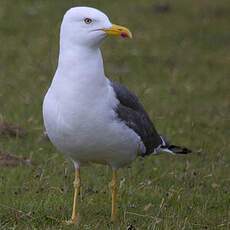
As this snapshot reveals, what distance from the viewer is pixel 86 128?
6.86 meters

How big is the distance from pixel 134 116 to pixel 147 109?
4692 millimetres

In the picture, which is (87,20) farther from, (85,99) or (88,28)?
(85,99)

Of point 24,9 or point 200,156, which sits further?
point 24,9

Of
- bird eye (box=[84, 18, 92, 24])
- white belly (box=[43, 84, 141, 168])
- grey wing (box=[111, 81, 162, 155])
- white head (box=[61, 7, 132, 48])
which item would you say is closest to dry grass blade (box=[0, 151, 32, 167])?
grey wing (box=[111, 81, 162, 155])

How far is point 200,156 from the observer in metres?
10.3

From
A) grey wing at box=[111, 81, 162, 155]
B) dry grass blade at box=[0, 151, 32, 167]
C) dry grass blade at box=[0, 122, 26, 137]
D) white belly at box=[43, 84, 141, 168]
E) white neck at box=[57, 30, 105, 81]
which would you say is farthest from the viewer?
dry grass blade at box=[0, 122, 26, 137]

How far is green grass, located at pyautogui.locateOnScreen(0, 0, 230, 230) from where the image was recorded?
7734mm

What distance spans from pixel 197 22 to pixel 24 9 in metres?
3.42

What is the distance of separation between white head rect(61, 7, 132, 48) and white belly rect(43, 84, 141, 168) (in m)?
0.44

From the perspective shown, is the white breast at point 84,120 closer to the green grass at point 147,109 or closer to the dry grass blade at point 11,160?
the green grass at point 147,109

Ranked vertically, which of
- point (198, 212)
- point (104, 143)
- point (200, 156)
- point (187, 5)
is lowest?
point (187, 5)

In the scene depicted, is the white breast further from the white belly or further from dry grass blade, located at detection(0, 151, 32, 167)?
dry grass blade, located at detection(0, 151, 32, 167)

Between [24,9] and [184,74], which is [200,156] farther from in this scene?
[24,9]

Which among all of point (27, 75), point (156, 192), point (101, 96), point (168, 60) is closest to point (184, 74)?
point (168, 60)
